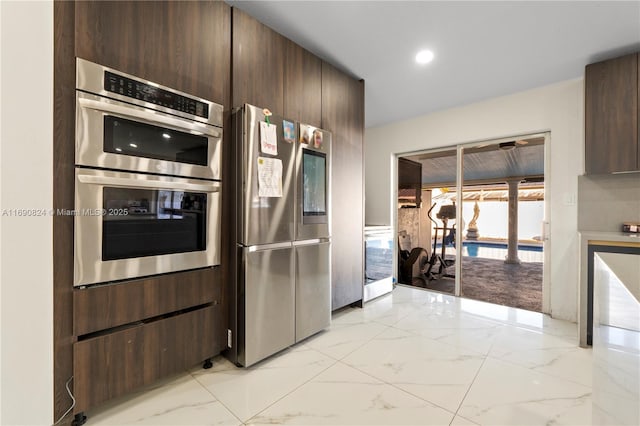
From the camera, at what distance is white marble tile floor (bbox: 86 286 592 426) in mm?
1349

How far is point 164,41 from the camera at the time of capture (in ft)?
4.98

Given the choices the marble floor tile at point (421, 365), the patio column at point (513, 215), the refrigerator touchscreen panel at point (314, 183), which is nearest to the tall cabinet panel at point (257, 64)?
the refrigerator touchscreen panel at point (314, 183)

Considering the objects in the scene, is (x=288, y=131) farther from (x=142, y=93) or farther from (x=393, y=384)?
(x=393, y=384)

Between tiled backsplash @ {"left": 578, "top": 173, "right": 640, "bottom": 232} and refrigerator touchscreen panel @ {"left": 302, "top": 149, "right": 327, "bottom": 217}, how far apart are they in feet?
8.60

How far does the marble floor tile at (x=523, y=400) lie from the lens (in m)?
1.34

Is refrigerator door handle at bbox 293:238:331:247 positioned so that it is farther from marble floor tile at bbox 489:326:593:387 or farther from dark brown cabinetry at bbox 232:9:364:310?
marble floor tile at bbox 489:326:593:387

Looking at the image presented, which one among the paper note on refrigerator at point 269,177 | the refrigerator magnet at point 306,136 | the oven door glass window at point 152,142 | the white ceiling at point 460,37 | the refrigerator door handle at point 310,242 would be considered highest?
the white ceiling at point 460,37

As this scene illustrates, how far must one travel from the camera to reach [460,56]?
2.39m

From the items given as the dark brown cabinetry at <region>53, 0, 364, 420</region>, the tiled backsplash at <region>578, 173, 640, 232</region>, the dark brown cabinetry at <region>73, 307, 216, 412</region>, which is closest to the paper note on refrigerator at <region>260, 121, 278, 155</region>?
the dark brown cabinetry at <region>53, 0, 364, 420</region>

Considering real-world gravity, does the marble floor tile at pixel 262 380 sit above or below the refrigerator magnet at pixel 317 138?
below

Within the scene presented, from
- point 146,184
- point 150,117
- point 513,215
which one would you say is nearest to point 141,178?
point 146,184

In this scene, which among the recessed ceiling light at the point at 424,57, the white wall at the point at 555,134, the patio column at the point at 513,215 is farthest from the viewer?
the patio column at the point at 513,215

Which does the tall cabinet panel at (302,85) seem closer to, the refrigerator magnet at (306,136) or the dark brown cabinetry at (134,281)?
the refrigerator magnet at (306,136)

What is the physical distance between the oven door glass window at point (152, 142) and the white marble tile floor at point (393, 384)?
1359 millimetres
